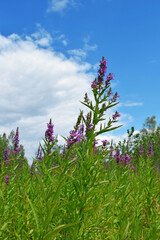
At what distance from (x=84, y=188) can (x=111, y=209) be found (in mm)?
1334

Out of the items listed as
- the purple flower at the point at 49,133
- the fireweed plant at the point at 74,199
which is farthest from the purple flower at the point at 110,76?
the purple flower at the point at 49,133

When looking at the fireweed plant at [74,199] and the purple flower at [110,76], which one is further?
the purple flower at [110,76]

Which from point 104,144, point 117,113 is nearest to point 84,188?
point 117,113

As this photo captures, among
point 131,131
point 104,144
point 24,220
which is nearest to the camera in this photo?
point 24,220

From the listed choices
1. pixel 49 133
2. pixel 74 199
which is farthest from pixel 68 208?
pixel 49 133

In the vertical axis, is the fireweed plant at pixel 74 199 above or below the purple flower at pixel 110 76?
below

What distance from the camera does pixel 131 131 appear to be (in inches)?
279

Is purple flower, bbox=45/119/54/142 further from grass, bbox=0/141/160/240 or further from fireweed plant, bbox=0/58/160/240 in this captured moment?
grass, bbox=0/141/160/240

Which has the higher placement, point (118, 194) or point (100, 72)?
point (100, 72)

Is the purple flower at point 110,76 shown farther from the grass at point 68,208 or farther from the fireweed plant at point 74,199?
the grass at point 68,208

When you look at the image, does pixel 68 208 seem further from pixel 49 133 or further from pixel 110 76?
pixel 110 76

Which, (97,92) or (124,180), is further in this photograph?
(124,180)

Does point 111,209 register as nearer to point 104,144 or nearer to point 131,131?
point 104,144

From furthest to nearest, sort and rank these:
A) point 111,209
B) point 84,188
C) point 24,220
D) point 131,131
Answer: point 131,131 < point 111,209 < point 24,220 < point 84,188
